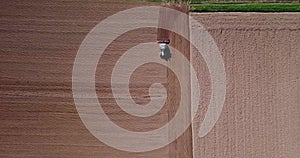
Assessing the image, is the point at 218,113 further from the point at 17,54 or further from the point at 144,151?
the point at 17,54

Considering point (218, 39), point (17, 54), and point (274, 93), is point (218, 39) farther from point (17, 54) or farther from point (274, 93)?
point (17, 54)

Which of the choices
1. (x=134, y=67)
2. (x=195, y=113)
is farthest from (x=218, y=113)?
(x=134, y=67)

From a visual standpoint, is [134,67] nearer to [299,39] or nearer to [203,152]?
[203,152]

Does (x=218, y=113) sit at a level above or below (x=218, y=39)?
below

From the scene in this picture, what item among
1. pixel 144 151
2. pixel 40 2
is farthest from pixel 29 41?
pixel 144 151

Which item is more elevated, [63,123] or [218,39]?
[218,39]

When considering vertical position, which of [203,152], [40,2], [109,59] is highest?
[40,2]

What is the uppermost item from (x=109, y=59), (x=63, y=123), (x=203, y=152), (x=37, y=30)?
(x=37, y=30)

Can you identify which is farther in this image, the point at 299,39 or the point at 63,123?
the point at 299,39
